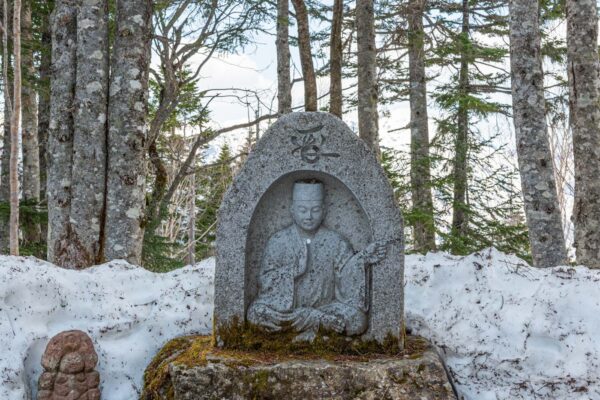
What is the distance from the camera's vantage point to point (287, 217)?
11.4 feet

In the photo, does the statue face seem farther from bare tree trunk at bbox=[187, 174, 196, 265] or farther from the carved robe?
bare tree trunk at bbox=[187, 174, 196, 265]

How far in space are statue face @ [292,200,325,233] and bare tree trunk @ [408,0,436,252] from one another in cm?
370

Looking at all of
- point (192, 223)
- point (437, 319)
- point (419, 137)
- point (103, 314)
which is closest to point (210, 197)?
point (192, 223)

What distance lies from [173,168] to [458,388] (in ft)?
53.4

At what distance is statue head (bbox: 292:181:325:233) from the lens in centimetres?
335

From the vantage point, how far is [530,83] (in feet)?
16.0

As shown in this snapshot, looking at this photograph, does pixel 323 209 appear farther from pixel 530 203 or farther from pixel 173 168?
pixel 173 168

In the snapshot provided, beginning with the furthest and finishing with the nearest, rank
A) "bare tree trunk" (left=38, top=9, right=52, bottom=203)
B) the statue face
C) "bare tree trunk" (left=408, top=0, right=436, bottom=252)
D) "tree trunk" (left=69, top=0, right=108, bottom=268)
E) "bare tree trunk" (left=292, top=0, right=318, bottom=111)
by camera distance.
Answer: "bare tree trunk" (left=38, top=9, right=52, bottom=203) < "bare tree trunk" (left=408, top=0, right=436, bottom=252) < "bare tree trunk" (left=292, top=0, right=318, bottom=111) < "tree trunk" (left=69, top=0, right=108, bottom=268) < the statue face

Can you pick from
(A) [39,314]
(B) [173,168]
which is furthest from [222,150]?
(A) [39,314]

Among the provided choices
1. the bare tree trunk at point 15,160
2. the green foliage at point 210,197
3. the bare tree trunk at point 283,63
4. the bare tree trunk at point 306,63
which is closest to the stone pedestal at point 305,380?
the bare tree trunk at point 306,63

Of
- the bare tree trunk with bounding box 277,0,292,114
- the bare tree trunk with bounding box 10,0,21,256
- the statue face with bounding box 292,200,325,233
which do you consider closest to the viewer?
the statue face with bounding box 292,200,325,233

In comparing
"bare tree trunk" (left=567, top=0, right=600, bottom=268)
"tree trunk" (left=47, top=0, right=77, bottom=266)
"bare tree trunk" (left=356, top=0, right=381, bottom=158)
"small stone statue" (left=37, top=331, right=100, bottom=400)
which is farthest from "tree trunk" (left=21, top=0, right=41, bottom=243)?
"bare tree trunk" (left=567, top=0, right=600, bottom=268)

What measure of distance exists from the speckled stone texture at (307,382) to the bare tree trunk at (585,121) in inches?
122

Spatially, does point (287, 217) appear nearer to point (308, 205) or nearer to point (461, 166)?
point (308, 205)
